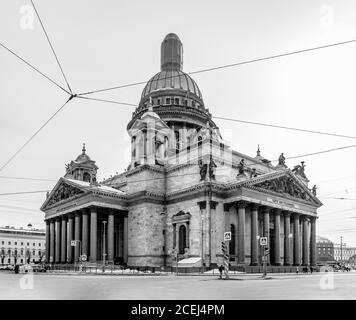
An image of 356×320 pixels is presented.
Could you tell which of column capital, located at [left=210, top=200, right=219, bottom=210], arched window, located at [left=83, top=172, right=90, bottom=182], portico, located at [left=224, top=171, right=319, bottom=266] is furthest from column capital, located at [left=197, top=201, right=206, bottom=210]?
arched window, located at [left=83, top=172, right=90, bottom=182]

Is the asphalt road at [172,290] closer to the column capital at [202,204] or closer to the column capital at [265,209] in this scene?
the column capital at [202,204]

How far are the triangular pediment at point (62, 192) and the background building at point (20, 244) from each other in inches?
2502

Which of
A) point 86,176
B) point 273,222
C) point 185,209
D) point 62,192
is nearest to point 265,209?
point 273,222

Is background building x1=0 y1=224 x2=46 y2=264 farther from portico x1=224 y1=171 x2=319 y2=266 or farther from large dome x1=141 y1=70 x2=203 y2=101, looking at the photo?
portico x1=224 y1=171 x2=319 y2=266

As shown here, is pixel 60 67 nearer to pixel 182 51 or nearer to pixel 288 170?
pixel 288 170

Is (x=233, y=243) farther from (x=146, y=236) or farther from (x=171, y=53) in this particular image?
(x=171, y=53)

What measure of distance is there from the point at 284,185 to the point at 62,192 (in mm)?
34211

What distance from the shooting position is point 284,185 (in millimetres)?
64375

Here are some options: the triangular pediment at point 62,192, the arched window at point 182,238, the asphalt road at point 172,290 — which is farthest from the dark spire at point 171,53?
the asphalt road at point 172,290

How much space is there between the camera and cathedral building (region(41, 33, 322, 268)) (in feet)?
188

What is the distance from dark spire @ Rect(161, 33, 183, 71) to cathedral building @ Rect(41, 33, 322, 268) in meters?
21.7

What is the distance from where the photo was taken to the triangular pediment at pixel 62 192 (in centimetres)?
6625
